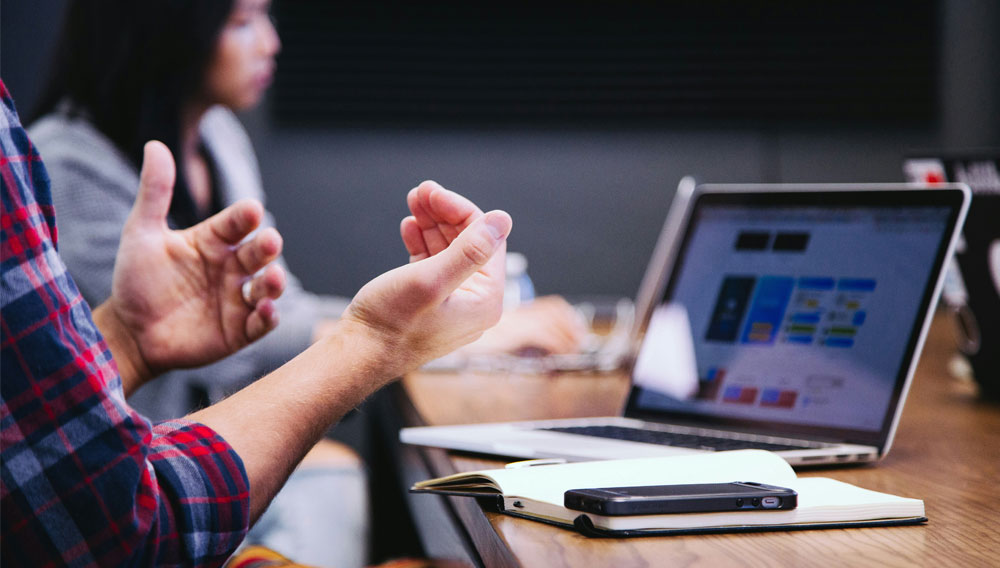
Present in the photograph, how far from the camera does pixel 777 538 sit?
686mm

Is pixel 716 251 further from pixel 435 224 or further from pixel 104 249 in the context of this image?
pixel 104 249

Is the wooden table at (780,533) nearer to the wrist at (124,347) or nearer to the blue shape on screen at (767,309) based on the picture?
the blue shape on screen at (767,309)

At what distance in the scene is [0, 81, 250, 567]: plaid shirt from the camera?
2.17ft

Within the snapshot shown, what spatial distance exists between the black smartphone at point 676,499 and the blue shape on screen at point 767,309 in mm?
436

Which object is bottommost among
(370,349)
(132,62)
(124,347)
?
(124,347)

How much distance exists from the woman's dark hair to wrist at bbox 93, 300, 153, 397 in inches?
32.6

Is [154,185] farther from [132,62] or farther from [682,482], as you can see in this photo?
[132,62]

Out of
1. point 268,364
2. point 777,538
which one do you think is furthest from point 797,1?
point 777,538

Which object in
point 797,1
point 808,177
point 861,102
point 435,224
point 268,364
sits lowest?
point 268,364

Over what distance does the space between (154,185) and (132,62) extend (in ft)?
2.95

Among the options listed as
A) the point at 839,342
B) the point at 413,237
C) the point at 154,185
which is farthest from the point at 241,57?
the point at 839,342

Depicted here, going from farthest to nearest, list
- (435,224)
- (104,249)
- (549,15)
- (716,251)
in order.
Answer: (549,15) → (104,249) → (716,251) → (435,224)

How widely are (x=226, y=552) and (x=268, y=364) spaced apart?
1321 millimetres

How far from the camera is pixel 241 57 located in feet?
7.00
